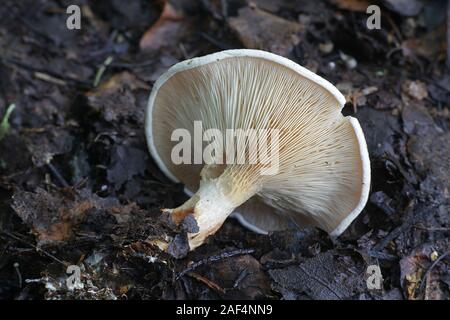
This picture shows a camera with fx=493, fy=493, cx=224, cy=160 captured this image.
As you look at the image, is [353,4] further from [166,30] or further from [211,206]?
[211,206]

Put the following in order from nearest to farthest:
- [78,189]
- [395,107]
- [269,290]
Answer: [269,290]
[78,189]
[395,107]

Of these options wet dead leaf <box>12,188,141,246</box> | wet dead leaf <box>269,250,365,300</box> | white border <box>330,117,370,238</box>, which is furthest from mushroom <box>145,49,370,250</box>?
wet dead leaf <box>12,188,141,246</box>

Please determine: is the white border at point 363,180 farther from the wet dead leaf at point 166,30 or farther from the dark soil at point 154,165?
the wet dead leaf at point 166,30

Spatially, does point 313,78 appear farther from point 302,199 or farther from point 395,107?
point 395,107

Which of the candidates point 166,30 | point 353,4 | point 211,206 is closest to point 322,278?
point 211,206

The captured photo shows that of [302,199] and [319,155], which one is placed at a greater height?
[319,155]

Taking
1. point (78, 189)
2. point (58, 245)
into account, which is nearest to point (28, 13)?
point (78, 189)
